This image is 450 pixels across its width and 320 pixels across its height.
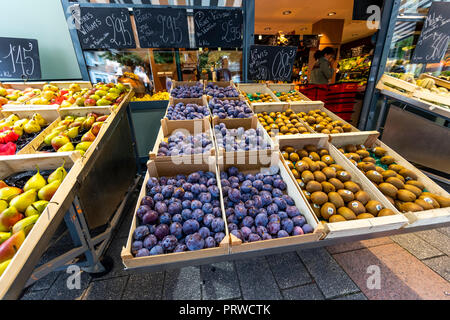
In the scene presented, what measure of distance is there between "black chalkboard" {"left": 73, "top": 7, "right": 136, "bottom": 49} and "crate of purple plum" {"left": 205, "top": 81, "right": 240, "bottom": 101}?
1.22 meters

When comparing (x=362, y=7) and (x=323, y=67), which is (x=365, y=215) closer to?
(x=362, y=7)

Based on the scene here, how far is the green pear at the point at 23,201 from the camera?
1.08m

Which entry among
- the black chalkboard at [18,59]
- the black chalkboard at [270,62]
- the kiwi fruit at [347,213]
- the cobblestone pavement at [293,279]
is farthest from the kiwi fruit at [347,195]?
the black chalkboard at [18,59]

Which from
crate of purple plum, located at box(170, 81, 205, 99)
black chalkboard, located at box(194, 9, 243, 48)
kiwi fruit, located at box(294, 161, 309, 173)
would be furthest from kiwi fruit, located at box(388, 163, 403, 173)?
black chalkboard, located at box(194, 9, 243, 48)

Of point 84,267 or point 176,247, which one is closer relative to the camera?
point 176,247

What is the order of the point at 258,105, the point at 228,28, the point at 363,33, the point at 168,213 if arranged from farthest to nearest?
the point at 363,33, the point at 228,28, the point at 258,105, the point at 168,213

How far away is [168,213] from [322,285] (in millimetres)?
1468

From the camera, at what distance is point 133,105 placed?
319cm

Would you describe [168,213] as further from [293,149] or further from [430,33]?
[430,33]

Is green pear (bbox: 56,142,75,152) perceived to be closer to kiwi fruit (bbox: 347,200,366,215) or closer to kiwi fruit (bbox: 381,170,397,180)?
kiwi fruit (bbox: 347,200,366,215)

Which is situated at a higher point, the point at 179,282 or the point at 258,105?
the point at 258,105

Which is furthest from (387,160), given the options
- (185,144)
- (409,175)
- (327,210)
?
(185,144)

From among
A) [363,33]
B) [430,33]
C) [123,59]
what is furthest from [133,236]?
[363,33]

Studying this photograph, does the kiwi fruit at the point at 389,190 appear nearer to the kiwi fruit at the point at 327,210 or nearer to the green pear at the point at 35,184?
the kiwi fruit at the point at 327,210
